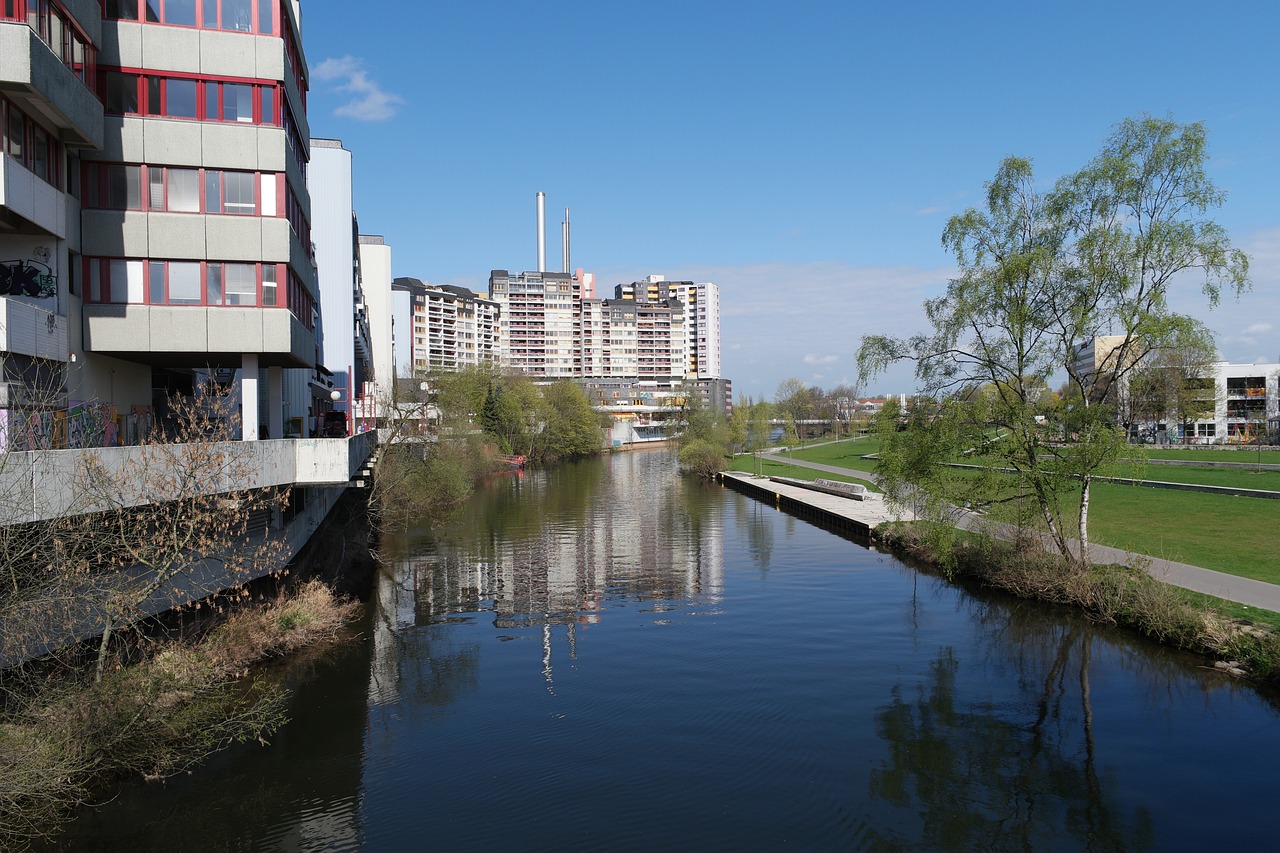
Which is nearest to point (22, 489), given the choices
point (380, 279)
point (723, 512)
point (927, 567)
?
point (927, 567)

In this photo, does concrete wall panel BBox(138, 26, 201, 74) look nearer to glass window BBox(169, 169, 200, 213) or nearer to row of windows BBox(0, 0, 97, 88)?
row of windows BBox(0, 0, 97, 88)

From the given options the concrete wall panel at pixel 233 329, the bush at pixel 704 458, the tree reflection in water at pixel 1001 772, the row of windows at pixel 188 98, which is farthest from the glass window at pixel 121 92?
the bush at pixel 704 458

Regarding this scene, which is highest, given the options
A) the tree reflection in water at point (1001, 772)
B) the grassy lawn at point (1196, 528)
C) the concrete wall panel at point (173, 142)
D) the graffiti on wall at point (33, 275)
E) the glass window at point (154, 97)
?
the glass window at point (154, 97)

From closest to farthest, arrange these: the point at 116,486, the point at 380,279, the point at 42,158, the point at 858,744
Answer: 1. the point at 116,486
2. the point at 858,744
3. the point at 42,158
4. the point at 380,279

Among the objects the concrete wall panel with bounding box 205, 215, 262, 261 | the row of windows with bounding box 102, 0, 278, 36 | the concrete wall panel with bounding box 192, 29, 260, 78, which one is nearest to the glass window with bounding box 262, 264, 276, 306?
the concrete wall panel with bounding box 205, 215, 262, 261

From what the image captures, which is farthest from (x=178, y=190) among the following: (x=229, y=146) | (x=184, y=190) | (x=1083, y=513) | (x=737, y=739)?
(x=1083, y=513)

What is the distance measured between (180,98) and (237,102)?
1428 mm

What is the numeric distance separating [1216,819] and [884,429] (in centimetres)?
1811

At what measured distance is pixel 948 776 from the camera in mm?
15234

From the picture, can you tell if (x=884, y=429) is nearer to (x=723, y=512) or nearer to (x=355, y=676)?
(x=355, y=676)

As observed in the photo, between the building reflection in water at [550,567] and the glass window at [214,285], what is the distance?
10524mm

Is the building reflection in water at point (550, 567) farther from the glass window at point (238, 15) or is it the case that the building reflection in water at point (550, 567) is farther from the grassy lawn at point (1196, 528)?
the glass window at point (238, 15)

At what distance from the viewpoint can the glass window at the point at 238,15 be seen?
24016 mm

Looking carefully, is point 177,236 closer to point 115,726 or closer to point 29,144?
point 29,144
